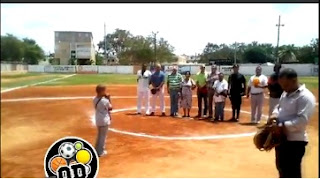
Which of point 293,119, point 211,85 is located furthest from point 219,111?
point 293,119

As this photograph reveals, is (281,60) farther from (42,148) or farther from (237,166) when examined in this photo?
(42,148)

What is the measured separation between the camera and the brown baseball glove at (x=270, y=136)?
336cm

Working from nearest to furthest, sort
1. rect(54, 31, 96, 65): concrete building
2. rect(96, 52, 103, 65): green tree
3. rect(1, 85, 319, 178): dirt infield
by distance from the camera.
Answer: rect(1, 85, 319, 178): dirt infield, rect(54, 31, 96, 65): concrete building, rect(96, 52, 103, 65): green tree

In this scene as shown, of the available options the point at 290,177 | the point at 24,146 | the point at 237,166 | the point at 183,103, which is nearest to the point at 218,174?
the point at 237,166

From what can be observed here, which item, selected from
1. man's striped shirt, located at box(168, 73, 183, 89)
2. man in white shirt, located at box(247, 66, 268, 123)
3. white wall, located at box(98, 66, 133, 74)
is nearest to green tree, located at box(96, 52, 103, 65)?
white wall, located at box(98, 66, 133, 74)

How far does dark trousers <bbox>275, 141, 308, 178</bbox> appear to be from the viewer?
337cm

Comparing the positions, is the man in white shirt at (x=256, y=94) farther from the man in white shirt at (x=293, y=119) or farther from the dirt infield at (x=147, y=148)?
the man in white shirt at (x=293, y=119)

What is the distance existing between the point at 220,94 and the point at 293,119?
508 cm

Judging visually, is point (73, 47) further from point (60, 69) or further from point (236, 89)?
point (236, 89)

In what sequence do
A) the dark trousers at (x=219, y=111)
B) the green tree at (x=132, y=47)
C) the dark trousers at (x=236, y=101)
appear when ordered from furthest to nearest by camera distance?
the dark trousers at (x=219, y=111)
the dark trousers at (x=236, y=101)
the green tree at (x=132, y=47)

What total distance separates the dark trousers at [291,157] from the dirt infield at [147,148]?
0.76m

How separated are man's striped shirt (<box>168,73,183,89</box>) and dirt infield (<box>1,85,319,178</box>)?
1058 mm

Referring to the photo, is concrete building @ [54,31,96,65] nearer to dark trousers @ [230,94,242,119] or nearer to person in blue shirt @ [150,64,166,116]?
person in blue shirt @ [150,64,166,116]

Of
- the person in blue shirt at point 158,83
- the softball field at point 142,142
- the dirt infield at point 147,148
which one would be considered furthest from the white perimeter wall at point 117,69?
the person in blue shirt at point 158,83
